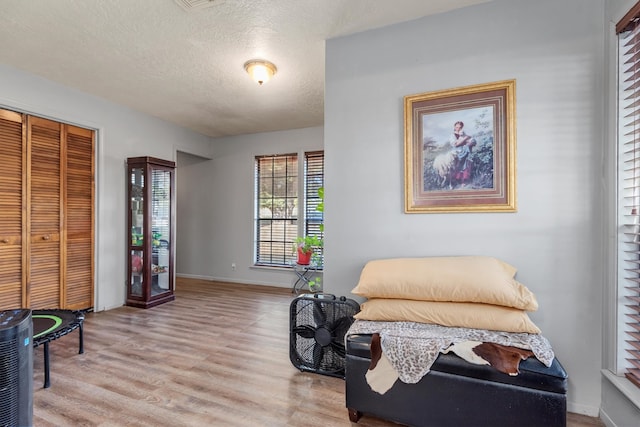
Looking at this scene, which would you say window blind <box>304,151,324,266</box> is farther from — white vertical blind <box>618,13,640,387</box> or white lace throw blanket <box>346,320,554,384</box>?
white vertical blind <box>618,13,640,387</box>

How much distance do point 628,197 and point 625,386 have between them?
1021 millimetres

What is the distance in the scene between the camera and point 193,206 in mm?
6145

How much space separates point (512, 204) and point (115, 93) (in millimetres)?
4477

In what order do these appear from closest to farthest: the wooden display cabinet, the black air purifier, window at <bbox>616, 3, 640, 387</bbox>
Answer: the black air purifier → window at <bbox>616, 3, 640, 387</bbox> → the wooden display cabinet

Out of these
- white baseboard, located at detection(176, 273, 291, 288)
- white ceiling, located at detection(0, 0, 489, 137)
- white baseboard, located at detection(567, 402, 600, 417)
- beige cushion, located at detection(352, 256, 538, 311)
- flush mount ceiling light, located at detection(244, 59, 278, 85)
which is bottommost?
white baseboard, located at detection(176, 273, 291, 288)

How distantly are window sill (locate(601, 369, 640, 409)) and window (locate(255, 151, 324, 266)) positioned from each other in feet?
12.8

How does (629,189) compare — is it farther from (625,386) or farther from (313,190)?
(313,190)

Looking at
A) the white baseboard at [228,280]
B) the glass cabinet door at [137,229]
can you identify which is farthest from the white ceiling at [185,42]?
the white baseboard at [228,280]

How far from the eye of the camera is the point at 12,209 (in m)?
3.11

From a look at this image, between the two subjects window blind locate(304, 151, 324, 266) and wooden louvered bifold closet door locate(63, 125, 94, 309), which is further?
window blind locate(304, 151, 324, 266)

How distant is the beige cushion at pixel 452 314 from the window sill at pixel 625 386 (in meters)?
0.51

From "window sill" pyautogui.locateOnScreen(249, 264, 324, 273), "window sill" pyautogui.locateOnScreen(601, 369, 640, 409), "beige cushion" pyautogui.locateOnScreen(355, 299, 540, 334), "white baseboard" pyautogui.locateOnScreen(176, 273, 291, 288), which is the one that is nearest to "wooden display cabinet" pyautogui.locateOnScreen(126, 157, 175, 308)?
"white baseboard" pyautogui.locateOnScreen(176, 273, 291, 288)

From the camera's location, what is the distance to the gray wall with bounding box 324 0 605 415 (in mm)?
1853

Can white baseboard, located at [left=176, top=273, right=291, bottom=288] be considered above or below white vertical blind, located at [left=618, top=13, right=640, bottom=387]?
below
